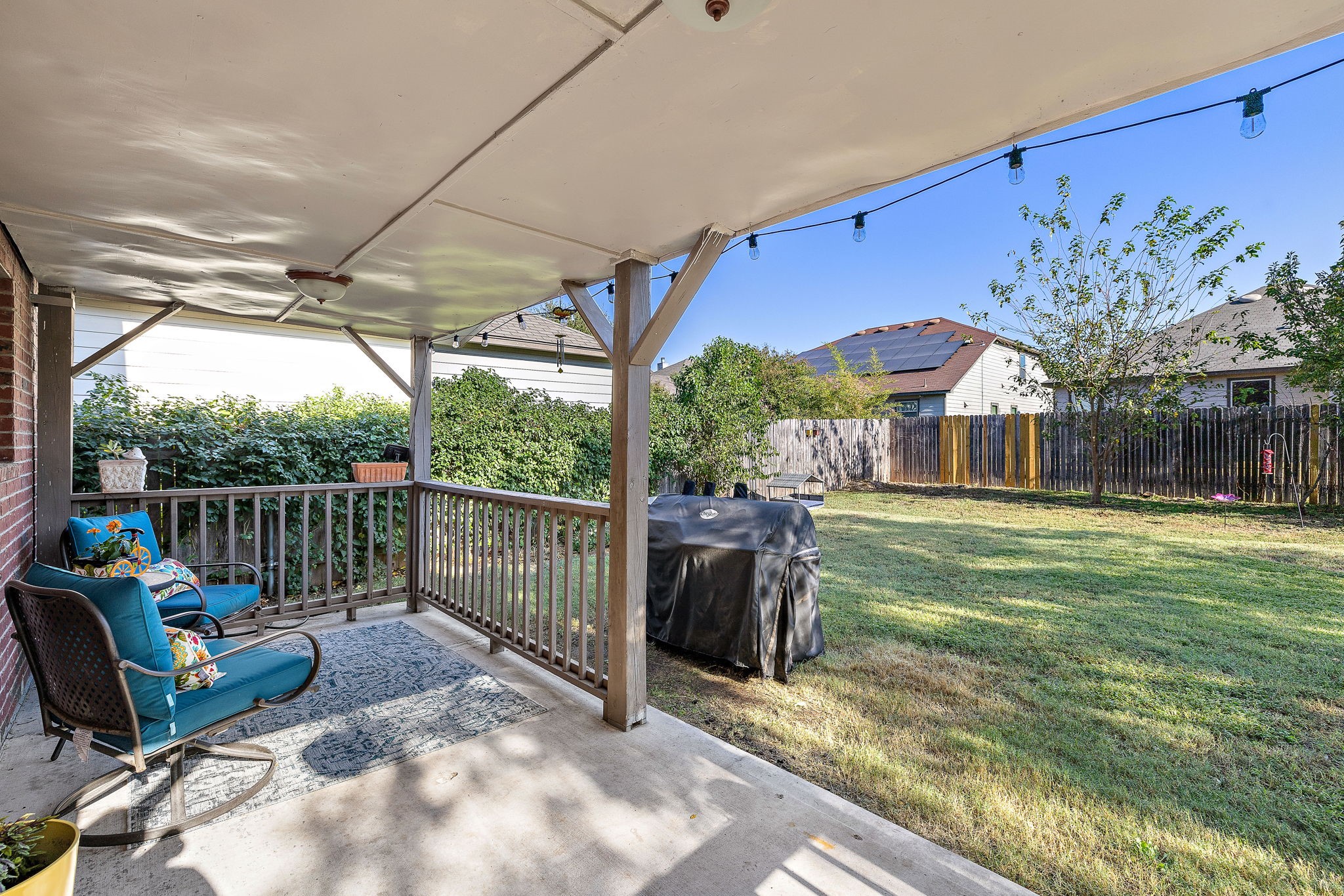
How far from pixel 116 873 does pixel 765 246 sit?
334 cm

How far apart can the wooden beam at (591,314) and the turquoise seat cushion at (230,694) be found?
1.90 meters

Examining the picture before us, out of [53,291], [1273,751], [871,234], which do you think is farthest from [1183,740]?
[53,291]

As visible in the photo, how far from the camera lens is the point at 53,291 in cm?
367

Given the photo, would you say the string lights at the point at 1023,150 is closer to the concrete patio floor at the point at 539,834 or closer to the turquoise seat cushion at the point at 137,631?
the concrete patio floor at the point at 539,834

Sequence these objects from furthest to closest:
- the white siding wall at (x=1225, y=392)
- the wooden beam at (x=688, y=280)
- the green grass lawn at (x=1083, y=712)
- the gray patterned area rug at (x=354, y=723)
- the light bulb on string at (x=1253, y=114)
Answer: the white siding wall at (x=1225, y=392), the wooden beam at (x=688, y=280), the gray patterned area rug at (x=354, y=723), the green grass lawn at (x=1083, y=712), the light bulb on string at (x=1253, y=114)

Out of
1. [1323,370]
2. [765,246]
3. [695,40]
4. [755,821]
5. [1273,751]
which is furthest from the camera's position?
[1323,370]

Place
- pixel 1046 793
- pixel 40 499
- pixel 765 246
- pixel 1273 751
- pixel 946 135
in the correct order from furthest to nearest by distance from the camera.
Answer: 1. pixel 40 499
2. pixel 765 246
3. pixel 1273 751
4. pixel 1046 793
5. pixel 946 135

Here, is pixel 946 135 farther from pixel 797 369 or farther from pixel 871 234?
pixel 797 369

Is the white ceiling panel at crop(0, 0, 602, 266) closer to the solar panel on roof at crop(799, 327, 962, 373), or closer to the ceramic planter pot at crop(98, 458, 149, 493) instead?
the ceramic planter pot at crop(98, 458, 149, 493)

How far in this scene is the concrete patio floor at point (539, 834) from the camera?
185 cm

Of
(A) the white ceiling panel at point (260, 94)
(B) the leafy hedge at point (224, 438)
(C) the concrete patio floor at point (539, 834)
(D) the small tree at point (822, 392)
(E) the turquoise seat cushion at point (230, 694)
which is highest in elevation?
(D) the small tree at point (822, 392)

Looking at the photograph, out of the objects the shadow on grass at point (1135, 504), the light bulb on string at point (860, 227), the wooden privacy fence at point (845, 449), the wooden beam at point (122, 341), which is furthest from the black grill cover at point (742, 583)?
the wooden privacy fence at point (845, 449)

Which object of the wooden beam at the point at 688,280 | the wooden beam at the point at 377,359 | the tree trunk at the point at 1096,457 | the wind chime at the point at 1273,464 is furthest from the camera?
the tree trunk at the point at 1096,457

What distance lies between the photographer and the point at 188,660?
6.90ft
